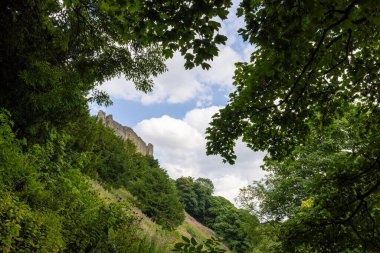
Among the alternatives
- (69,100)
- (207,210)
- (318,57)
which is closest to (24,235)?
(69,100)

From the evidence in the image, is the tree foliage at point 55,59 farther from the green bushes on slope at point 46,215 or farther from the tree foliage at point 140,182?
the tree foliage at point 140,182

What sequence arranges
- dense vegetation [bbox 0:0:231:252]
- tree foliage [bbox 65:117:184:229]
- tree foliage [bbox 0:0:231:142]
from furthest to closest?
1. tree foliage [bbox 65:117:184:229]
2. tree foliage [bbox 0:0:231:142]
3. dense vegetation [bbox 0:0:231:252]

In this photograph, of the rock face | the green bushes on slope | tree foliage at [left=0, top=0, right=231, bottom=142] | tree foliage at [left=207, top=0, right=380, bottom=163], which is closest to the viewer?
tree foliage at [left=207, top=0, right=380, bottom=163]

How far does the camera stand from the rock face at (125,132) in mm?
34750

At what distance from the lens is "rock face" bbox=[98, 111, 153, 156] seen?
34.8 m

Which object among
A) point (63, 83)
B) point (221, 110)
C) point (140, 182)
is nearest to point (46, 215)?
point (221, 110)

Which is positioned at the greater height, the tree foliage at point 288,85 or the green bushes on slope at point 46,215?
the tree foliage at point 288,85

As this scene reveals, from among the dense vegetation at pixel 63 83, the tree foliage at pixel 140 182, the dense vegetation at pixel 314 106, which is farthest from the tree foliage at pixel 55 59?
the tree foliage at pixel 140 182

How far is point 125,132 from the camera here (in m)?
39.8

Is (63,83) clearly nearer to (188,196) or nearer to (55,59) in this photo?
(55,59)

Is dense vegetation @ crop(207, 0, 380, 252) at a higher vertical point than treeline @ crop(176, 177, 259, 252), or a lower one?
lower

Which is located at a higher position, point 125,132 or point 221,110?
point 125,132

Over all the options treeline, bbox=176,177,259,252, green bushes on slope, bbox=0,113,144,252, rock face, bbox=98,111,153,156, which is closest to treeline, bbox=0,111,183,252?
green bushes on slope, bbox=0,113,144,252

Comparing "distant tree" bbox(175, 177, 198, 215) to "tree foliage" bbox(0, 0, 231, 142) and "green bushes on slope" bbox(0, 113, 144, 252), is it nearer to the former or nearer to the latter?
"tree foliage" bbox(0, 0, 231, 142)
